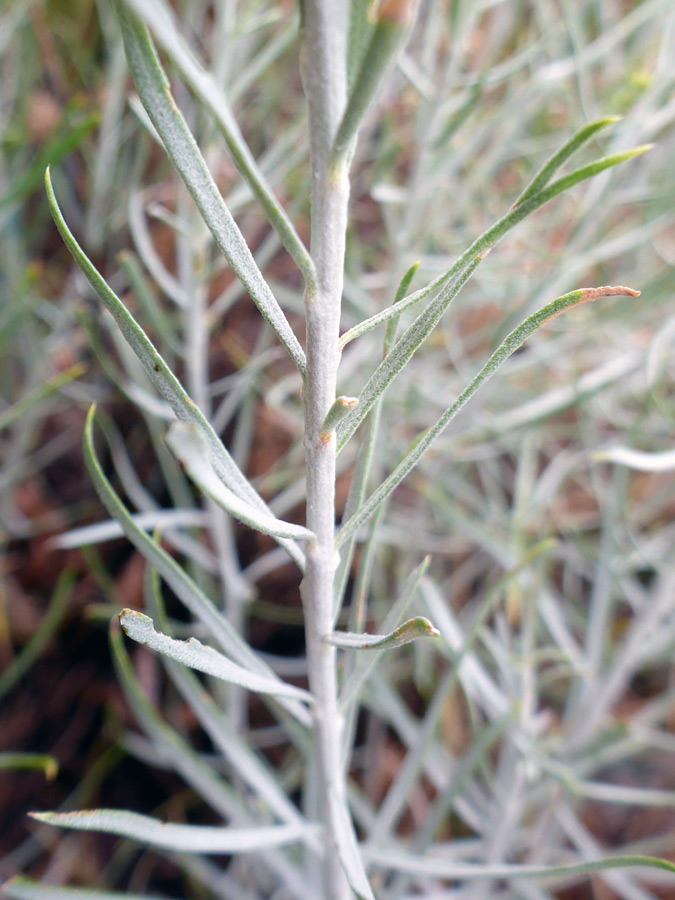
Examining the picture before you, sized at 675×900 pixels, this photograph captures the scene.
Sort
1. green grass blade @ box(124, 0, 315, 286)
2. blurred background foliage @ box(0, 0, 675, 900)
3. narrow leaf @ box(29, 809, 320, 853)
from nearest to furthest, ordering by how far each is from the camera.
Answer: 1. green grass blade @ box(124, 0, 315, 286)
2. narrow leaf @ box(29, 809, 320, 853)
3. blurred background foliage @ box(0, 0, 675, 900)

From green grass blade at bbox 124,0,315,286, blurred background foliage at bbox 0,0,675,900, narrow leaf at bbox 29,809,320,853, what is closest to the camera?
green grass blade at bbox 124,0,315,286

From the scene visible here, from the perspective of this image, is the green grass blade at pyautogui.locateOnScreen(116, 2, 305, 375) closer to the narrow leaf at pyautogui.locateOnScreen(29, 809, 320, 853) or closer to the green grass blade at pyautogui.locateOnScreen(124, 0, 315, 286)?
the green grass blade at pyautogui.locateOnScreen(124, 0, 315, 286)

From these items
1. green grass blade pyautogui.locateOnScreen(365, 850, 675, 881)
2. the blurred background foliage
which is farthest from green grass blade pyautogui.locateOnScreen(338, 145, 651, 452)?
green grass blade pyautogui.locateOnScreen(365, 850, 675, 881)

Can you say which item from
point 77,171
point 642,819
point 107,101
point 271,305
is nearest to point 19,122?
point 107,101

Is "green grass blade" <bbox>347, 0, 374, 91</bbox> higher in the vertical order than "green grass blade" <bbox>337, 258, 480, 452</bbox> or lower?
higher

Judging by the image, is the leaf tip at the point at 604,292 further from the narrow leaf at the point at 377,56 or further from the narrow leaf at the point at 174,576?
the narrow leaf at the point at 174,576

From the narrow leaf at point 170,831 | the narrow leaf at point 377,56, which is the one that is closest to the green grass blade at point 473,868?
the narrow leaf at point 170,831

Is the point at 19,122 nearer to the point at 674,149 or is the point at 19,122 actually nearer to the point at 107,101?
the point at 107,101
